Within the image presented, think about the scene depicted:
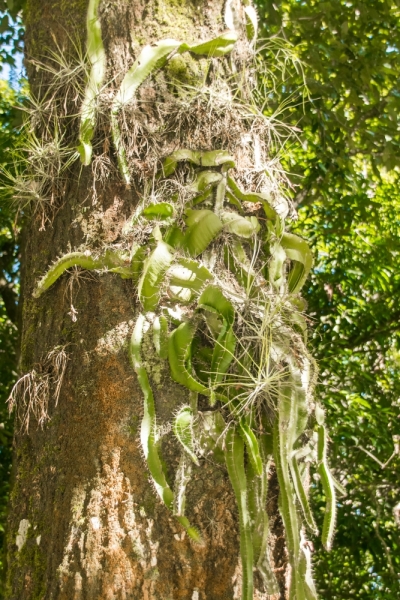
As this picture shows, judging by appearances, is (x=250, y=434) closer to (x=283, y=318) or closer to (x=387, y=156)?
(x=283, y=318)

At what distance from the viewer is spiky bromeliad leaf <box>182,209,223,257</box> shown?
121 centimetres

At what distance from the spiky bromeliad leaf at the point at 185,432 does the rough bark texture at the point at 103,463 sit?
0.05 metres

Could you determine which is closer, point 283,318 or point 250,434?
point 250,434

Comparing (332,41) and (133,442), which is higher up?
(332,41)

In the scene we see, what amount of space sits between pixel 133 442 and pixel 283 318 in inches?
14.4

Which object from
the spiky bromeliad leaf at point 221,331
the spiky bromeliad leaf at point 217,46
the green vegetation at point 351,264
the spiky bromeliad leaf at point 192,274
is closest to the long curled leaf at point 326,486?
the spiky bromeliad leaf at point 221,331

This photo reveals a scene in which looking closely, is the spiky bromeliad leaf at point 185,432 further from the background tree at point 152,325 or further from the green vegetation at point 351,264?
the green vegetation at point 351,264

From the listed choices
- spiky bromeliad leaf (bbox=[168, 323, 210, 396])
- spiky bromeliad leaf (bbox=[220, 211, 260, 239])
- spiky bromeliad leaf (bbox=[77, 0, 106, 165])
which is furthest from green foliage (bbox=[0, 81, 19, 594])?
spiky bromeliad leaf (bbox=[168, 323, 210, 396])

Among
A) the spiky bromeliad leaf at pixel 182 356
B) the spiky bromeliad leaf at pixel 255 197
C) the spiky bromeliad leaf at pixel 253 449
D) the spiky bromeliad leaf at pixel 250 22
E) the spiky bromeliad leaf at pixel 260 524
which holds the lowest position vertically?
the spiky bromeliad leaf at pixel 260 524

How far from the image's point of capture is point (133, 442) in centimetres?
109

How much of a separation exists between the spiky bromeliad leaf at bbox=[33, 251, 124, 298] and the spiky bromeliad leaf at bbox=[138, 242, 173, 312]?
0.10 meters

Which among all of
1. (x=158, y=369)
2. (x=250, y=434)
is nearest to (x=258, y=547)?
(x=250, y=434)

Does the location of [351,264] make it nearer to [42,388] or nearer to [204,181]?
[204,181]

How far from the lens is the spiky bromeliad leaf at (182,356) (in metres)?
1.10
